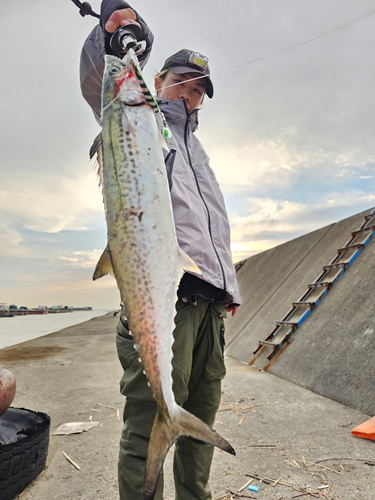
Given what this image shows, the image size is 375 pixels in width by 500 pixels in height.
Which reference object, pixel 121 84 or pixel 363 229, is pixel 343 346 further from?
pixel 121 84

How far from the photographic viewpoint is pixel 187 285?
189cm

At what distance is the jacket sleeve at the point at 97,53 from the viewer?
203 centimetres

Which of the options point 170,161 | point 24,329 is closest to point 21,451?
point 170,161

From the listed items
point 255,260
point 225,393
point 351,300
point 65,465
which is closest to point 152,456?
point 65,465

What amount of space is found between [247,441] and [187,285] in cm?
200

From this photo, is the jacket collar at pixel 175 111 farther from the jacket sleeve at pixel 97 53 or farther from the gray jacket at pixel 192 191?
the jacket sleeve at pixel 97 53

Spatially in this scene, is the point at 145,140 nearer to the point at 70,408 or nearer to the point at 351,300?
the point at 70,408

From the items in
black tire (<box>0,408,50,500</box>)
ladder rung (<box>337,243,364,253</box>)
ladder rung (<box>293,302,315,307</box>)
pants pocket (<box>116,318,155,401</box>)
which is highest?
ladder rung (<box>337,243,364,253</box>)

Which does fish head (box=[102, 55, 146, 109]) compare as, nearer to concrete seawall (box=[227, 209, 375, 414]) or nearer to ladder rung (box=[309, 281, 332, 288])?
concrete seawall (box=[227, 209, 375, 414])

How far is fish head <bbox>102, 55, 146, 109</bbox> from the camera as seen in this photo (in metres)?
1.79

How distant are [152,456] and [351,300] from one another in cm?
431

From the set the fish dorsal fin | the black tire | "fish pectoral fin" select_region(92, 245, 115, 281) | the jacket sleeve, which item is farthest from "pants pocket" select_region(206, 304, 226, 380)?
the jacket sleeve

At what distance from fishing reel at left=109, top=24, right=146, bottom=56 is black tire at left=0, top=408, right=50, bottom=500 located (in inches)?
92.8

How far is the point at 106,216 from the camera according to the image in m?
1.71
